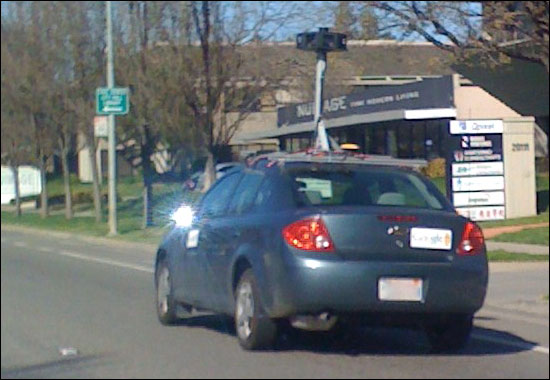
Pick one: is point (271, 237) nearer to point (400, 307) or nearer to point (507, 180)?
point (400, 307)

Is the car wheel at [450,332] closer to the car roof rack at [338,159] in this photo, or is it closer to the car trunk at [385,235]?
the car trunk at [385,235]

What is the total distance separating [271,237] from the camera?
9.97 metres

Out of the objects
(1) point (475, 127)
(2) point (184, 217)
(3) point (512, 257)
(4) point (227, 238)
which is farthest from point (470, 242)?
(1) point (475, 127)

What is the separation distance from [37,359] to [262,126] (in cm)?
3755

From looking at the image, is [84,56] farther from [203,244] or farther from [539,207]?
[203,244]

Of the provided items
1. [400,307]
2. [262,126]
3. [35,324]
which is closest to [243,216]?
[400,307]

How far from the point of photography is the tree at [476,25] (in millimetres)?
13266

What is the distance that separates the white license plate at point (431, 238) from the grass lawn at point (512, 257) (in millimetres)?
9775

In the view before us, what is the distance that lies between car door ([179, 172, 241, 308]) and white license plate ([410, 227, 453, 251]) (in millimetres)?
2126

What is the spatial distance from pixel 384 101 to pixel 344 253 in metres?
25.0

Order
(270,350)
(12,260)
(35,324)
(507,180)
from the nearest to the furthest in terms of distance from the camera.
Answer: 1. (270,350)
2. (35,324)
3. (12,260)
4. (507,180)

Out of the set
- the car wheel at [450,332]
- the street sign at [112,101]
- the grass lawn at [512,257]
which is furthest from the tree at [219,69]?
the car wheel at [450,332]

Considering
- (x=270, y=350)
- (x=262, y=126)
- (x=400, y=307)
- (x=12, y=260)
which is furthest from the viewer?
(x=262, y=126)

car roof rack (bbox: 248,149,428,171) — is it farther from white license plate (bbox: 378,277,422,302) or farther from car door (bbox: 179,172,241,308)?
white license plate (bbox: 378,277,422,302)
